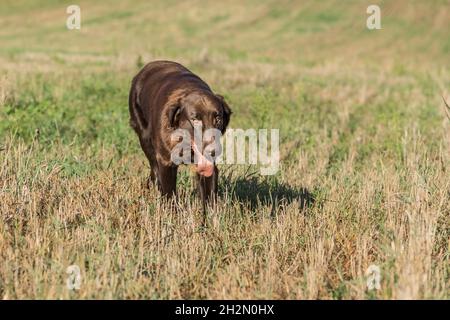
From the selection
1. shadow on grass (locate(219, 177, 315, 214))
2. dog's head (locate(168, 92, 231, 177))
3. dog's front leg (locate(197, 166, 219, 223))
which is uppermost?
dog's head (locate(168, 92, 231, 177))

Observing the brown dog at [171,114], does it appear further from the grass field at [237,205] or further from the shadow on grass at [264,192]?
the shadow on grass at [264,192]

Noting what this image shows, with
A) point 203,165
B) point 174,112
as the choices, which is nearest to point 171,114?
point 174,112

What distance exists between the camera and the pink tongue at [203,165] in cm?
471

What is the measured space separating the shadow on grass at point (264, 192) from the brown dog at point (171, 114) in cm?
63

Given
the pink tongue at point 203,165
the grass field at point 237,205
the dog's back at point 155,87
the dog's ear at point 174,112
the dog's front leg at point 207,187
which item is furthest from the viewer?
the dog's back at point 155,87

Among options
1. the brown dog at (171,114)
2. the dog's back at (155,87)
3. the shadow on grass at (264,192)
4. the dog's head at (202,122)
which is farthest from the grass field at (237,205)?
the dog's back at (155,87)

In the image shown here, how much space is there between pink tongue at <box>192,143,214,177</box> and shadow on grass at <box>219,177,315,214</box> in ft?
2.56

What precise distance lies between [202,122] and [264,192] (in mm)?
1629

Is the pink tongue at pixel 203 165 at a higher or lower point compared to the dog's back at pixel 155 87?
lower

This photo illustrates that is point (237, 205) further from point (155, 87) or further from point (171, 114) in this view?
point (155, 87)

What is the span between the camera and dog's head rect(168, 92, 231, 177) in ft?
15.1

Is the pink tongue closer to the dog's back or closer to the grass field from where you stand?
the grass field

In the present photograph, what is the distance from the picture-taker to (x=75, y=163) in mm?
6258

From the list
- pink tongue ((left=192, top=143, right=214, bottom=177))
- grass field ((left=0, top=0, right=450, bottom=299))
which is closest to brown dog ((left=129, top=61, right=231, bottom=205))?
pink tongue ((left=192, top=143, right=214, bottom=177))
